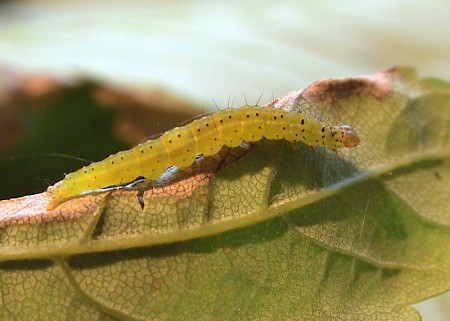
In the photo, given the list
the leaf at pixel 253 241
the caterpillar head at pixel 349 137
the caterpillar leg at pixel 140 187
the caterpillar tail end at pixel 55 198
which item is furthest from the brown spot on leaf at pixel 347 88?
the caterpillar tail end at pixel 55 198

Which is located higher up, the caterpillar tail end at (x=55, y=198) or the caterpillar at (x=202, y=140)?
the caterpillar at (x=202, y=140)

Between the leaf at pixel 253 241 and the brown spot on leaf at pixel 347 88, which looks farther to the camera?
the brown spot on leaf at pixel 347 88

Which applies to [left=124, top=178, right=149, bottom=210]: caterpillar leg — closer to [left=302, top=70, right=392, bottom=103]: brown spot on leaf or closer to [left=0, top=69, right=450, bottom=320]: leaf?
[left=0, top=69, right=450, bottom=320]: leaf

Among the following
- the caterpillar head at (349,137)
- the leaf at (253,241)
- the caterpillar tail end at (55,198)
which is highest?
the caterpillar head at (349,137)

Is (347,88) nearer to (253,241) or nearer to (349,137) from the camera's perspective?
(349,137)

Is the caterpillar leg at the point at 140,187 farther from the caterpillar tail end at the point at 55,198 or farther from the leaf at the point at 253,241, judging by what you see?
the caterpillar tail end at the point at 55,198

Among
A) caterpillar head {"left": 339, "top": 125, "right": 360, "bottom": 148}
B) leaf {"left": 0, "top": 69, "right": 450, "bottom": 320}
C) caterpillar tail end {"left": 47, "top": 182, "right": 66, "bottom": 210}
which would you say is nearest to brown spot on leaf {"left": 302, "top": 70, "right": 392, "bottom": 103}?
leaf {"left": 0, "top": 69, "right": 450, "bottom": 320}
